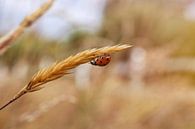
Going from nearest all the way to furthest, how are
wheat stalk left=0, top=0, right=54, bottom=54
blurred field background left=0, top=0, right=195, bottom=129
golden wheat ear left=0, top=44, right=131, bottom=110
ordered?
golden wheat ear left=0, top=44, right=131, bottom=110
wheat stalk left=0, top=0, right=54, bottom=54
blurred field background left=0, top=0, right=195, bottom=129

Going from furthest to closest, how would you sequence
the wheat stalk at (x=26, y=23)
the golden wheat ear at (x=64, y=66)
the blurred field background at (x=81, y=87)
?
the blurred field background at (x=81, y=87), the wheat stalk at (x=26, y=23), the golden wheat ear at (x=64, y=66)

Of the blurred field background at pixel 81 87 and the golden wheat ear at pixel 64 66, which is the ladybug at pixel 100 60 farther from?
the blurred field background at pixel 81 87

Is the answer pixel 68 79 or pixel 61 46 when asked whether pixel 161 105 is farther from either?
pixel 61 46

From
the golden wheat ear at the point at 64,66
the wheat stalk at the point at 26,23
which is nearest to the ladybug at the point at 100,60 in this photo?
the golden wheat ear at the point at 64,66

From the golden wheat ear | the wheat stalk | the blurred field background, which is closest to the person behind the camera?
the golden wheat ear

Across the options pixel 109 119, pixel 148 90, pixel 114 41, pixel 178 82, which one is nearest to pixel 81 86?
pixel 109 119

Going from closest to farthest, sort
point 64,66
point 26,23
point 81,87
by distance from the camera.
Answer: point 64,66
point 26,23
point 81,87

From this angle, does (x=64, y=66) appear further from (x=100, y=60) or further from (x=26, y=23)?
(x=26, y=23)

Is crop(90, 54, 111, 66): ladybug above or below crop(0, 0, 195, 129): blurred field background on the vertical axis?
above

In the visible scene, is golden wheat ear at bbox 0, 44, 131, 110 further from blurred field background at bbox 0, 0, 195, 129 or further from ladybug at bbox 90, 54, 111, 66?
blurred field background at bbox 0, 0, 195, 129

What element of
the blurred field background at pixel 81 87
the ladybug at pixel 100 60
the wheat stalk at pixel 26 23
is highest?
the wheat stalk at pixel 26 23

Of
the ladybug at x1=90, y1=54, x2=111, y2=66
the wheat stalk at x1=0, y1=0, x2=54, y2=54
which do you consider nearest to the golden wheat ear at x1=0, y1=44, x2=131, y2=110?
the ladybug at x1=90, y1=54, x2=111, y2=66

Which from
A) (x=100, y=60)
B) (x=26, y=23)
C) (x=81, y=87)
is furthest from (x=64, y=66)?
(x=81, y=87)
